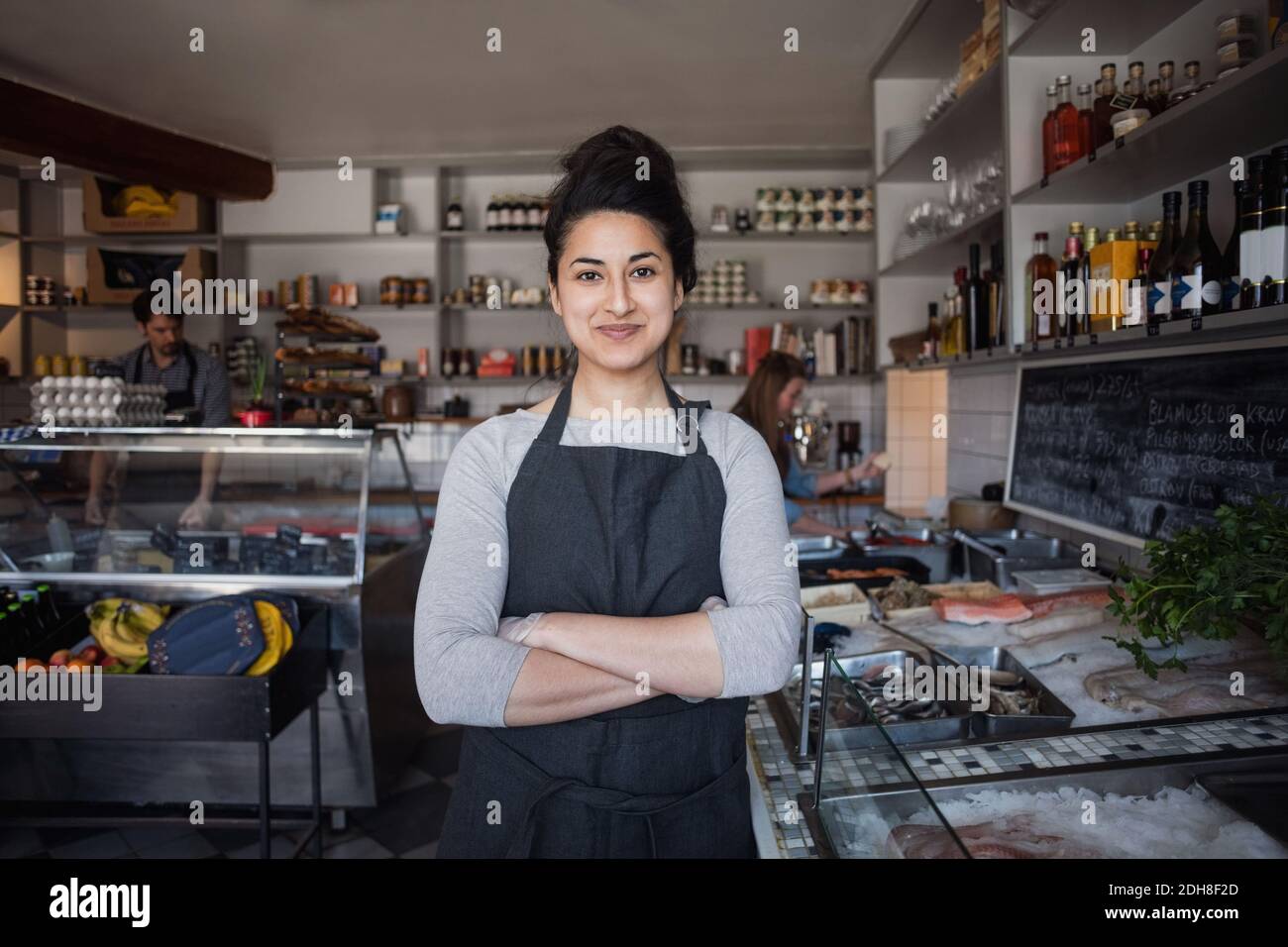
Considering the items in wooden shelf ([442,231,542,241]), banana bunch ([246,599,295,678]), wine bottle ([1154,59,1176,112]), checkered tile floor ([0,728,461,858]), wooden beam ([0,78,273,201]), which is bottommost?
checkered tile floor ([0,728,461,858])

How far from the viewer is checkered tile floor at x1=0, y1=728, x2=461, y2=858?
2.57 m

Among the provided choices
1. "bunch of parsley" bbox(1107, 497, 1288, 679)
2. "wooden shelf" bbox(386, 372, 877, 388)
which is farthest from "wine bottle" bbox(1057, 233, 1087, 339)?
"wooden shelf" bbox(386, 372, 877, 388)

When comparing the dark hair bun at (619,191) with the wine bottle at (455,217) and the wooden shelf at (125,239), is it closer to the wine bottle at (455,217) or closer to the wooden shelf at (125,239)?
the wine bottle at (455,217)

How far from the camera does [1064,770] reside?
1.21 m

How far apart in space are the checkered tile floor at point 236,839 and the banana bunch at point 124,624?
64 centimetres

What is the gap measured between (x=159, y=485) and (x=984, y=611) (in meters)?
2.43

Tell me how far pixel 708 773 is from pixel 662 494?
1.27 ft

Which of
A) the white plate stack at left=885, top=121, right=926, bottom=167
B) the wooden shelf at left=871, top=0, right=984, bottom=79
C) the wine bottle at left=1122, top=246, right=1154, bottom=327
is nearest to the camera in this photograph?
the wine bottle at left=1122, top=246, right=1154, bottom=327

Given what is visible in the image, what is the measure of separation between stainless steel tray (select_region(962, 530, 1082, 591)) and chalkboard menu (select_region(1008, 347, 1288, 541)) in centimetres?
11

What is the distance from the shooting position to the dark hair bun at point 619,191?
119 centimetres

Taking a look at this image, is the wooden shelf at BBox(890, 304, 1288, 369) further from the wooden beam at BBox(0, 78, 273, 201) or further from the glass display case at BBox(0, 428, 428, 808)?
the wooden beam at BBox(0, 78, 273, 201)
